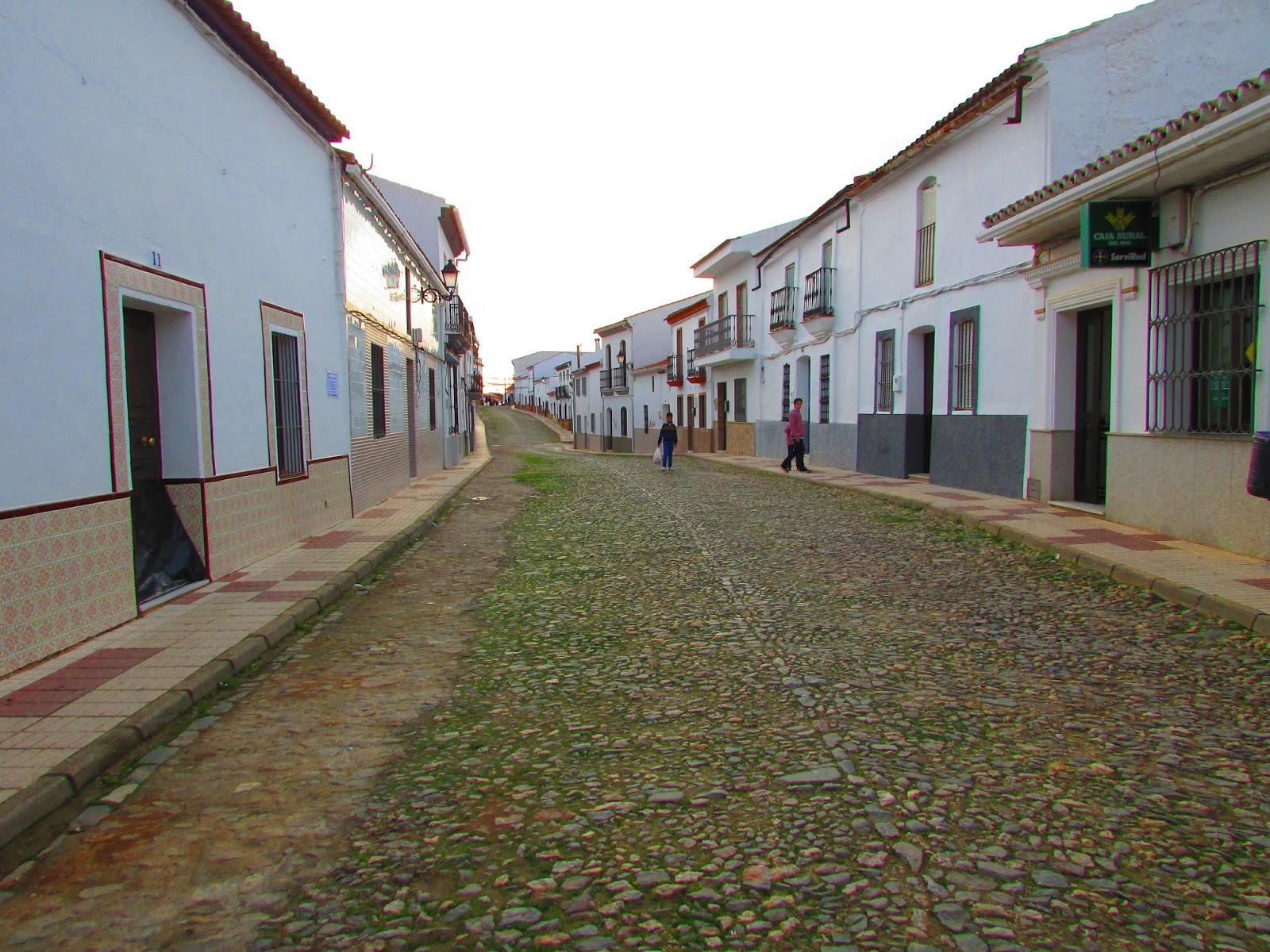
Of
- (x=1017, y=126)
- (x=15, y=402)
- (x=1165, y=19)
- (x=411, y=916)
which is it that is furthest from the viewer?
(x=1017, y=126)

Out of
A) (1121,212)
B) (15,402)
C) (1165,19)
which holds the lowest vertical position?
(15,402)

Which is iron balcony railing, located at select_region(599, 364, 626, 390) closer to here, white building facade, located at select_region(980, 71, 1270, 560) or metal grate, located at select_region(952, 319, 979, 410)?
metal grate, located at select_region(952, 319, 979, 410)

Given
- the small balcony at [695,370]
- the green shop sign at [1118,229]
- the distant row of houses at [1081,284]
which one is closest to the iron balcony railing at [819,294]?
the distant row of houses at [1081,284]

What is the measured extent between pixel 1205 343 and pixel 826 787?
755cm

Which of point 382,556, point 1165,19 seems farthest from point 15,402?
point 1165,19

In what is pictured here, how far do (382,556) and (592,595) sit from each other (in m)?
2.98

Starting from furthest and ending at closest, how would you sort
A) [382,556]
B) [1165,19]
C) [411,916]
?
[1165,19]
[382,556]
[411,916]

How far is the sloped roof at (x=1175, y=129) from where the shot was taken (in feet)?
22.0

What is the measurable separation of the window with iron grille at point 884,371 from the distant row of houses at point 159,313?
10.4 m

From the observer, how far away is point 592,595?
6852 millimetres

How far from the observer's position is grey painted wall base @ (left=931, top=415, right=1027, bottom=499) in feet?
42.3

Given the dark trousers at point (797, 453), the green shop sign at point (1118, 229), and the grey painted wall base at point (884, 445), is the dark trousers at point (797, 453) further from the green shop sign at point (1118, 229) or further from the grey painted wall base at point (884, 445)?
the green shop sign at point (1118, 229)

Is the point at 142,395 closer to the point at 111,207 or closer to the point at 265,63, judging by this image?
the point at 111,207

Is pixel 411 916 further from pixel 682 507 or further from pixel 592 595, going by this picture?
pixel 682 507
